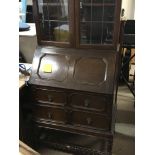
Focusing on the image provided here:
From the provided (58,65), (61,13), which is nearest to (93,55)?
(58,65)

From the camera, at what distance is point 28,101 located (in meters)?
1.82

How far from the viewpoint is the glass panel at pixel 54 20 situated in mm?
1604

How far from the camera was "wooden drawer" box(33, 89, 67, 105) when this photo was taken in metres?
1.68

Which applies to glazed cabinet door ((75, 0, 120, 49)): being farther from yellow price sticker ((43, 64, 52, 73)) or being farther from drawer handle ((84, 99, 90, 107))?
drawer handle ((84, 99, 90, 107))

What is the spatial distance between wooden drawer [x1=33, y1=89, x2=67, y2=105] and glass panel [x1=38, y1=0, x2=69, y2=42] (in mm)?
419

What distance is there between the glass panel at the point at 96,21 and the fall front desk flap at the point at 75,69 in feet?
0.32

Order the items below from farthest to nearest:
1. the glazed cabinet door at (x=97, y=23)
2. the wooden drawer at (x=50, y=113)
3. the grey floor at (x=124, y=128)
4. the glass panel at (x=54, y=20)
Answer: the grey floor at (x=124, y=128), the wooden drawer at (x=50, y=113), the glass panel at (x=54, y=20), the glazed cabinet door at (x=97, y=23)

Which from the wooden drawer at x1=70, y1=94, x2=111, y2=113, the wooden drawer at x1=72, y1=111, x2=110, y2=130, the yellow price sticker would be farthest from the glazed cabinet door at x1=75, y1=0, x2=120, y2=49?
the wooden drawer at x1=72, y1=111, x2=110, y2=130

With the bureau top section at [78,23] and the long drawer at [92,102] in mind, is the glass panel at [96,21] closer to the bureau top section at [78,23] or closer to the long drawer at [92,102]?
the bureau top section at [78,23]

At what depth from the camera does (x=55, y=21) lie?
1685mm

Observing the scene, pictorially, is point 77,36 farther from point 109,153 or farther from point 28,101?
point 109,153

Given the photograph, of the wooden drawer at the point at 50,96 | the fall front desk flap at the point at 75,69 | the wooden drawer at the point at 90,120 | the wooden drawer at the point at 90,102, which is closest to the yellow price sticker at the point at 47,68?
the fall front desk flap at the point at 75,69
